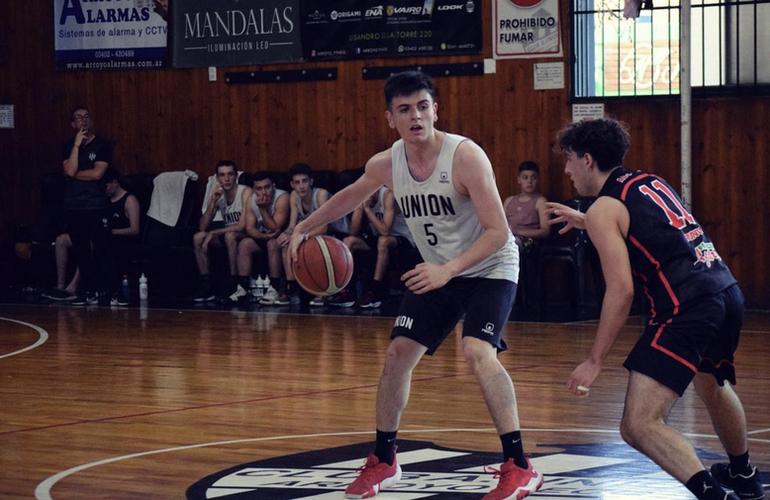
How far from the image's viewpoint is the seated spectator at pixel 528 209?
1153cm

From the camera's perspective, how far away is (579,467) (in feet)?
17.1

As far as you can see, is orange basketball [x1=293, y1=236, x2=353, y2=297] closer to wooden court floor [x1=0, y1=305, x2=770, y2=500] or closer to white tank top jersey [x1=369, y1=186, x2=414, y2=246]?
wooden court floor [x1=0, y1=305, x2=770, y2=500]

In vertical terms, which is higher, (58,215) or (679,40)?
(679,40)

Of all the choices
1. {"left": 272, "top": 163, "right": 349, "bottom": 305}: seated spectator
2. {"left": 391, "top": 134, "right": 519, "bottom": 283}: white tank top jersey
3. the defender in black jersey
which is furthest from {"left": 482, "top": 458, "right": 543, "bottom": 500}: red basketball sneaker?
{"left": 272, "top": 163, "right": 349, "bottom": 305}: seated spectator

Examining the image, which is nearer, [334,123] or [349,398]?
[349,398]

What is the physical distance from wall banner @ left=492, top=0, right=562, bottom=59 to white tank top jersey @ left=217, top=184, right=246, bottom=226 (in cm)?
287

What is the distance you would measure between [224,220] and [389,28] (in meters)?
2.53

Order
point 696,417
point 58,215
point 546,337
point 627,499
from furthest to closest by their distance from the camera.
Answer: point 58,215 → point 546,337 → point 696,417 → point 627,499

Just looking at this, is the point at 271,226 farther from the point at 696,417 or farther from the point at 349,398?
the point at 696,417

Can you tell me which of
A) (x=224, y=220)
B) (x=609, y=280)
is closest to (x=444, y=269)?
(x=609, y=280)

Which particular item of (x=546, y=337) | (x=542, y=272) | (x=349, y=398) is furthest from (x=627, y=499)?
(x=542, y=272)

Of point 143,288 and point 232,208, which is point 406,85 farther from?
point 143,288

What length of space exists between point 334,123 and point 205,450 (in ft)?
25.7

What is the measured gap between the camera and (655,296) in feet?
13.8
